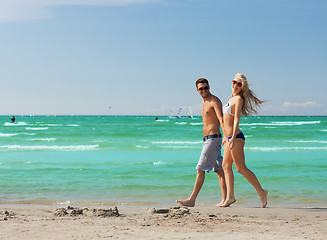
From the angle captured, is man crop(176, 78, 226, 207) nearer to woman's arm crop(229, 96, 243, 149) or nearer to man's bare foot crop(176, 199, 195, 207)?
man's bare foot crop(176, 199, 195, 207)

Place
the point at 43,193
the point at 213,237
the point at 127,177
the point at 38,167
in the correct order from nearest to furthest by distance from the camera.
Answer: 1. the point at 213,237
2. the point at 43,193
3. the point at 127,177
4. the point at 38,167

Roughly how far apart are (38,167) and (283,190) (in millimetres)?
6885

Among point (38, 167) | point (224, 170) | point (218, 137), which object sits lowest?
point (38, 167)

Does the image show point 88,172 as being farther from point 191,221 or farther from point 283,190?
point 191,221

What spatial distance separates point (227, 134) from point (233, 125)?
0.57 feet

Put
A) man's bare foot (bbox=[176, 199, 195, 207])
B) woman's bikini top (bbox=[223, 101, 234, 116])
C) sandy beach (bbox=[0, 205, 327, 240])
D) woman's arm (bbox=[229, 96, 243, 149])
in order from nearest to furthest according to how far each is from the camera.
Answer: sandy beach (bbox=[0, 205, 327, 240]) → woman's arm (bbox=[229, 96, 243, 149]) → woman's bikini top (bbox=[223, 101, 234, 116]) → man's bare foot (bbox=[176, 199, 195, 207])

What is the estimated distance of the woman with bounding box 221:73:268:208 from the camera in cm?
607

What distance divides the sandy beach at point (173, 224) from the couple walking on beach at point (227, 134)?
47 cm

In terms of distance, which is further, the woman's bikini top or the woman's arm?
the woman's bikini top

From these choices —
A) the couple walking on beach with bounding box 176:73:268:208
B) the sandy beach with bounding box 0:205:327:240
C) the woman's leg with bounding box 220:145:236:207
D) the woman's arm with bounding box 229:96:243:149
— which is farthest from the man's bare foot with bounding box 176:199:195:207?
the woman's arm with bounding box 229:96:243:149

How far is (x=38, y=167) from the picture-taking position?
39.3 feet

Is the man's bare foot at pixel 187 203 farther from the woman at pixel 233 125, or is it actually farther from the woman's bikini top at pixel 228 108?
the woman's bikini top at pixel 228 108

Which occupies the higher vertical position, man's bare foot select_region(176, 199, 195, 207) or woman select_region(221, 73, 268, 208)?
woman select_region(221, 73, 268, 208)

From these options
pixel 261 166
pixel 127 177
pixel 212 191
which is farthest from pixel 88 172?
pixel 261 166
